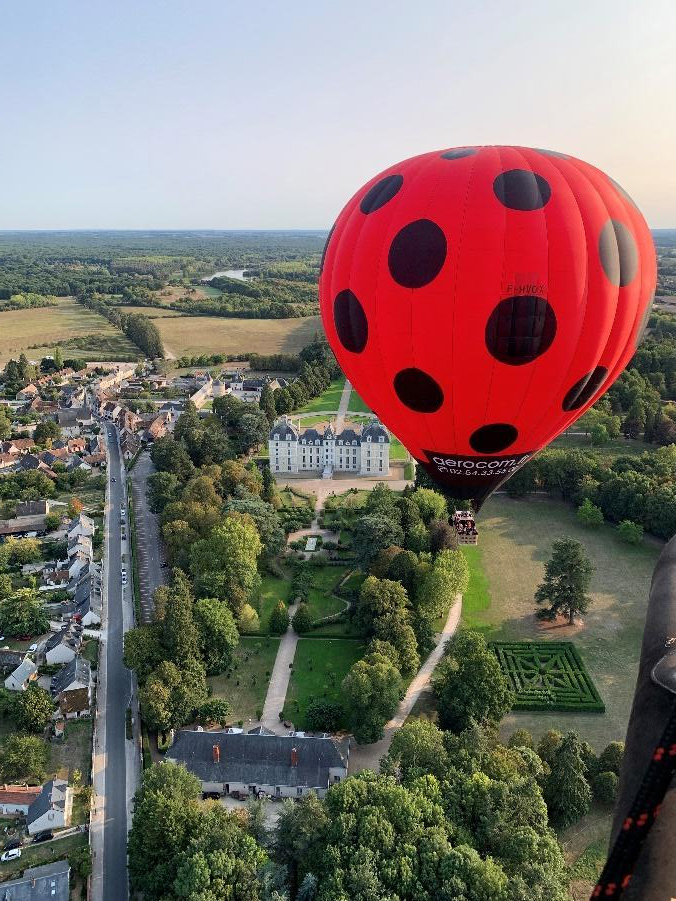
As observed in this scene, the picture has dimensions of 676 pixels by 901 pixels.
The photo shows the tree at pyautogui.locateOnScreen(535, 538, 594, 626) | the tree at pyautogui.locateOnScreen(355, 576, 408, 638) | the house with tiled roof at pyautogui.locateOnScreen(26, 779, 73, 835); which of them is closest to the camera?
the house with tiled roof at pyautogui.locateOnScreen(26, 779, 73, 835)


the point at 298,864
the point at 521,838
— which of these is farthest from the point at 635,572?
the point at 298,864

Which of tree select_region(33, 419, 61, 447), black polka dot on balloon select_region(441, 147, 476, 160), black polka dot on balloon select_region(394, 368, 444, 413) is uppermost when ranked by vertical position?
black polka dot on balloon select_region(441, 147, 476, 160)

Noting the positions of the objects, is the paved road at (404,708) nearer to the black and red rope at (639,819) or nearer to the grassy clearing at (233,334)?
the black and red rope at (639,819)

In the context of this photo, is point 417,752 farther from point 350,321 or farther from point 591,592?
point 591,592

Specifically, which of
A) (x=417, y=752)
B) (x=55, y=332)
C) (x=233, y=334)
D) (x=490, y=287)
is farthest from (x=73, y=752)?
(x=55, y=332)

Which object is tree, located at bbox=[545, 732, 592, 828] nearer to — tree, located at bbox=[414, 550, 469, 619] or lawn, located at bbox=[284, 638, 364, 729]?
lawn, located at bbox=[284, 638, 364, 729]

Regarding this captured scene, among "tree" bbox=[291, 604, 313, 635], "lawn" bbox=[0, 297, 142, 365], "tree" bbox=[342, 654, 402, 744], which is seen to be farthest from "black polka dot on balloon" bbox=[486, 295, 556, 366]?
"lawn" bbox=[0, 297, 142, 365]

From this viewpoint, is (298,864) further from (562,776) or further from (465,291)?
(465,291)
